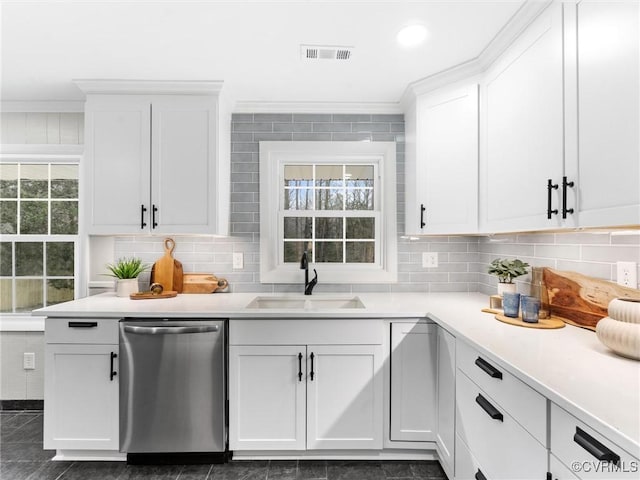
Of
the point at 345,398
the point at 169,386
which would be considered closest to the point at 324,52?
the point at 345,398

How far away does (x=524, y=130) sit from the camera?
1631mm

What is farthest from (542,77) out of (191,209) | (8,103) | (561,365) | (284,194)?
(8,103)

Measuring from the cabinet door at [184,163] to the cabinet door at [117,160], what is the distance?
76 mm

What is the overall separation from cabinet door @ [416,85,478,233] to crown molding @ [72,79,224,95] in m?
1.40

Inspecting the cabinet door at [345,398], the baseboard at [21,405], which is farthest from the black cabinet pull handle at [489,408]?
the baseboard at [21,405]

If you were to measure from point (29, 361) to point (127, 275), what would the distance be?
43.3 inches

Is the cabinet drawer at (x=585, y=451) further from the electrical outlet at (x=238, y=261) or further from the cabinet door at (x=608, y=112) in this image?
the electrical outlet at (x=238, y=261)

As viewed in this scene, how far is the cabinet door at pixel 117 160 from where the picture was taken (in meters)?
2.35

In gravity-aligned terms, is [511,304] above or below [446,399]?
above

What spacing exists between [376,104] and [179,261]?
1.92 metres

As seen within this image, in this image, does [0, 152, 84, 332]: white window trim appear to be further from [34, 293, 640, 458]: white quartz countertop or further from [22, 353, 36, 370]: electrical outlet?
[34, 293, 640, 458]: white quartz countertop

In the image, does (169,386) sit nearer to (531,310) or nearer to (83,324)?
(83,324)

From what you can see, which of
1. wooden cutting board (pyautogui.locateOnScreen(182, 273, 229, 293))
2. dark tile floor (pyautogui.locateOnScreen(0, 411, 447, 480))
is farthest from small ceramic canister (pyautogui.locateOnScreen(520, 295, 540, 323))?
wooden cutting board (pyautogui.locateOnScreen(182, 273, 229, 293))

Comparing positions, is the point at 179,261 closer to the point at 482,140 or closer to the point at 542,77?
the point at 482,140
